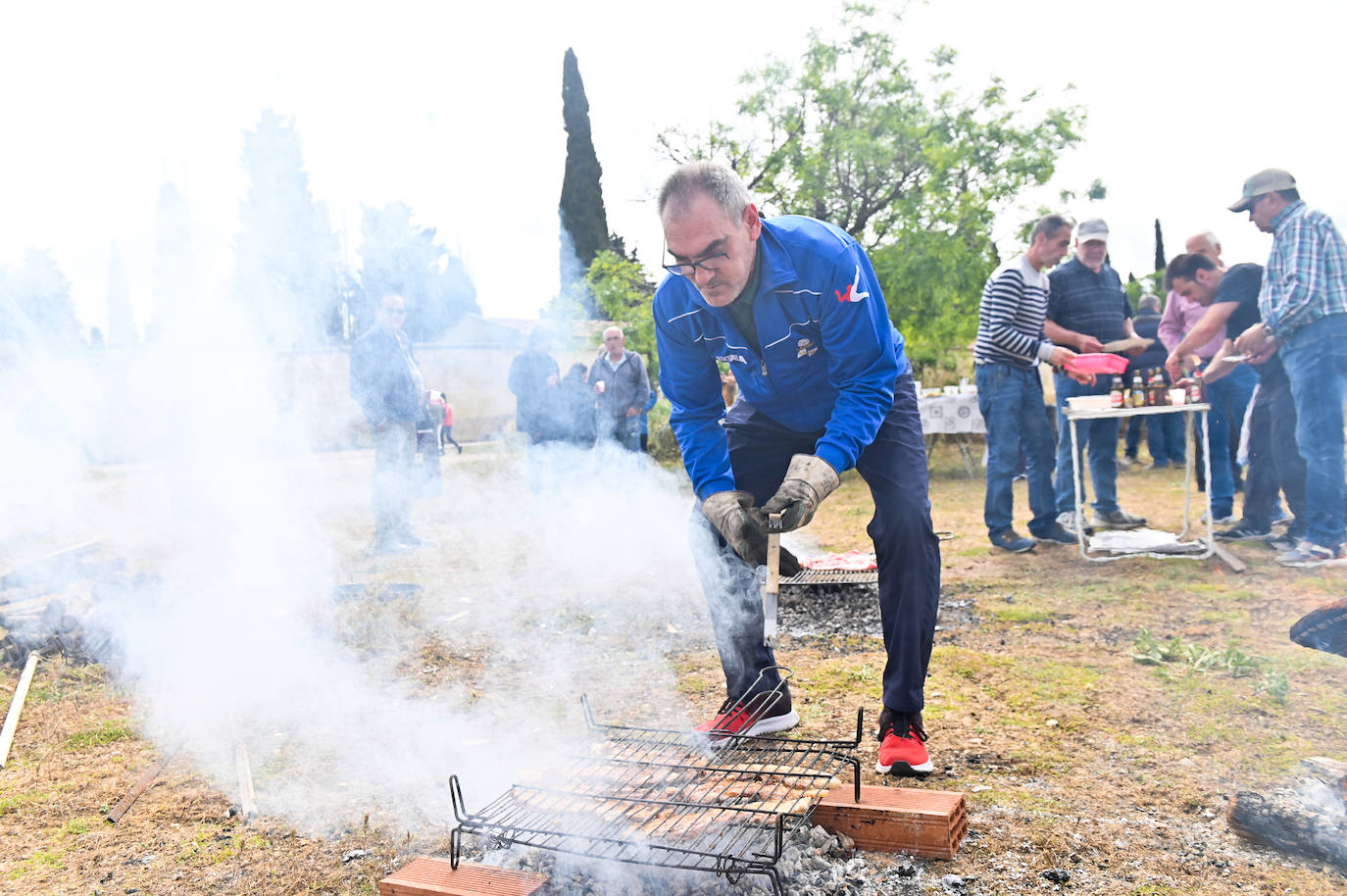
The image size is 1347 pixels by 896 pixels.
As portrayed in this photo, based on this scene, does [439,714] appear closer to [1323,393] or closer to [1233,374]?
[1323,393]

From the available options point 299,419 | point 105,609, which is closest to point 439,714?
point 105,609

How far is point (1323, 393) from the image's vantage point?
4617mm

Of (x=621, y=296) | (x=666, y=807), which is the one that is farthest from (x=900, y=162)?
(x=666, y=807)

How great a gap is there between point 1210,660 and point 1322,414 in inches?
88.4

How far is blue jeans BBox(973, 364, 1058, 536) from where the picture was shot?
5613 mm

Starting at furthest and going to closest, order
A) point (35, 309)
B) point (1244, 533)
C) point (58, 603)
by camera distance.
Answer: point (1244, 533) < point (58, 603) < point (35, 309)

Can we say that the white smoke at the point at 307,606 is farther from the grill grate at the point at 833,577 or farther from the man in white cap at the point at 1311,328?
the man in white cap at the point at 1311,328

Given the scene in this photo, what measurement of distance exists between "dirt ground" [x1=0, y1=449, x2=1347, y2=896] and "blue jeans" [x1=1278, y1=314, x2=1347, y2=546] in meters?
0.42

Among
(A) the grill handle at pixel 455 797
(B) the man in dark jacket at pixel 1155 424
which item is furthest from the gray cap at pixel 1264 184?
(A) the grill handle at pixel 455 797

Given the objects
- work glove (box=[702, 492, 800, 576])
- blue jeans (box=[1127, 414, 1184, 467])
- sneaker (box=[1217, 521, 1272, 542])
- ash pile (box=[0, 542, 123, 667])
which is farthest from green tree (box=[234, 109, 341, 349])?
blue jeans (box=[1127, 414, 1184, 467])

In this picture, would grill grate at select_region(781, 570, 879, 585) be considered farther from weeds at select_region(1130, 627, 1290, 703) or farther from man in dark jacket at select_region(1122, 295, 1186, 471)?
man in dark jacket at select_region(1122, 295, 1186, 471)

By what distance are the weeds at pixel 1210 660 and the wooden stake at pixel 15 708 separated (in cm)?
433

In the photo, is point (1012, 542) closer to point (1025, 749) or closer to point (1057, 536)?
point (1057, 536)

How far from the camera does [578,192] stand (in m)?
11.8
